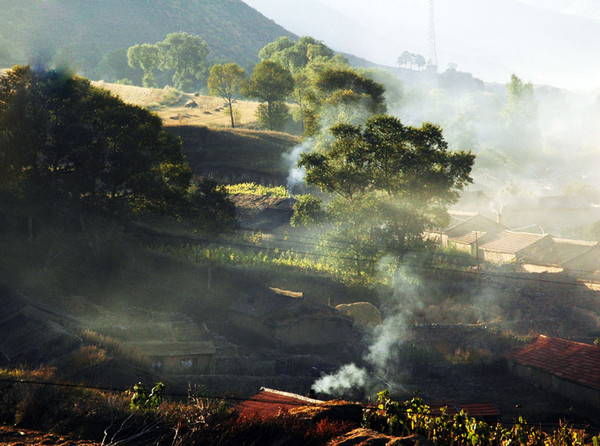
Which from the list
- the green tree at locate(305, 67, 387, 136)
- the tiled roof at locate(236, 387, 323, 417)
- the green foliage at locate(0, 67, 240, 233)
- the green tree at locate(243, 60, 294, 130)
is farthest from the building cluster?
the green tree at locate(243, 60, 294, 130)

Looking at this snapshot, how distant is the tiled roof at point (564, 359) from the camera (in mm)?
23672

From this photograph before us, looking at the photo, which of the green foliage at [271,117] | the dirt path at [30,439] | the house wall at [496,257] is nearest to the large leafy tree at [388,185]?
the house wall at [496,257]

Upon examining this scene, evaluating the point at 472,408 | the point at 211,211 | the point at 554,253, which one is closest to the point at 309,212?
the point at 211,211

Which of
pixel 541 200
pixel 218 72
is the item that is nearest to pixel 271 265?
pixel 218 72

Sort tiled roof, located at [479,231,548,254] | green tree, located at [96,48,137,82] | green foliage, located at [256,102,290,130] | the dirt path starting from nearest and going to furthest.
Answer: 1. the dirt path
2. tiled roof, located at [479,231,548,254]
3. green foliage, located at [256,102,290,130]
4. green tree, located at [96,48,137,82]

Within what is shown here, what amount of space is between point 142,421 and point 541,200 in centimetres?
8018

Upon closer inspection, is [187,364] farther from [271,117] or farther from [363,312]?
[271,117]

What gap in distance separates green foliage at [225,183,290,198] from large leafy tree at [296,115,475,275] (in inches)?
567

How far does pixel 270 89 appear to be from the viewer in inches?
2862

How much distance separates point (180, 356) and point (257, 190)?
31.8 metres

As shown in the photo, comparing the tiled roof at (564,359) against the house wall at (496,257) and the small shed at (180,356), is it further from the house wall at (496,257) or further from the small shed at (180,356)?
the house wall at (496,257)

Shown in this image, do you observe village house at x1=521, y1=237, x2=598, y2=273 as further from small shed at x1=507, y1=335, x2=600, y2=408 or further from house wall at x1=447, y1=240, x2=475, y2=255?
small shed at x1=507, y1=335, x2=600, y2=408

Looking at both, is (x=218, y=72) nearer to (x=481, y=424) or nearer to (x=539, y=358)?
(x=539, y=358)

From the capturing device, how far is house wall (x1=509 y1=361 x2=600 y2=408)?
22750 millimetres
